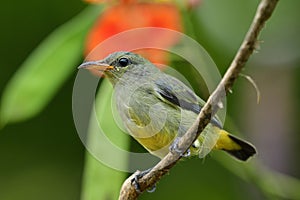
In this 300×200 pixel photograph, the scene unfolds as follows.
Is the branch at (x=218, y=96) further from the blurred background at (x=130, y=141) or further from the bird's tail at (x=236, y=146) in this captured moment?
the bird's tail at (x=236, y=146)

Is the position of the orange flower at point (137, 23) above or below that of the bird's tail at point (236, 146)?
above

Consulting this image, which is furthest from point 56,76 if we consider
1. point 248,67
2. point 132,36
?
point 248,67

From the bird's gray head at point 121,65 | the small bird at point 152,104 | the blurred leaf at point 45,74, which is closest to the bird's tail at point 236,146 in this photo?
the small bird at point 152,104

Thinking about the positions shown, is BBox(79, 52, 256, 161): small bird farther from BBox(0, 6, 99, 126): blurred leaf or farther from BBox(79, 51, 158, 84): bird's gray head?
BBox(0, 6, 99, 126): blurred leaf

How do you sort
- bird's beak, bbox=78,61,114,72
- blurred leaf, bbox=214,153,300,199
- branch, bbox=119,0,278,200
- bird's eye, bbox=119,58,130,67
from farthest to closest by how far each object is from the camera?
1. blurred leaf, bbox=214,153,300,199
2. bird's eye, bbox=119,58,130,67
3. bird's beak, bbox=78,61,114,72
4. branch, bbox=119,0,278,200

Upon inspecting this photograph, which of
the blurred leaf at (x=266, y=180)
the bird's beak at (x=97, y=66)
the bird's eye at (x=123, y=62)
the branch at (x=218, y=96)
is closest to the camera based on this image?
the branch at (x=218, y=96)

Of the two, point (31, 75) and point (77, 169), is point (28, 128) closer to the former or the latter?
point (77, 169)

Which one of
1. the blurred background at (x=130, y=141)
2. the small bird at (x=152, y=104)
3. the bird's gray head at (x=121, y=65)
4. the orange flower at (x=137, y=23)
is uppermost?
the orange flower at (x=137, y=23)

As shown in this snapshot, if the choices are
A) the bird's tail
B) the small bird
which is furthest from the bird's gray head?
the bird's tail
